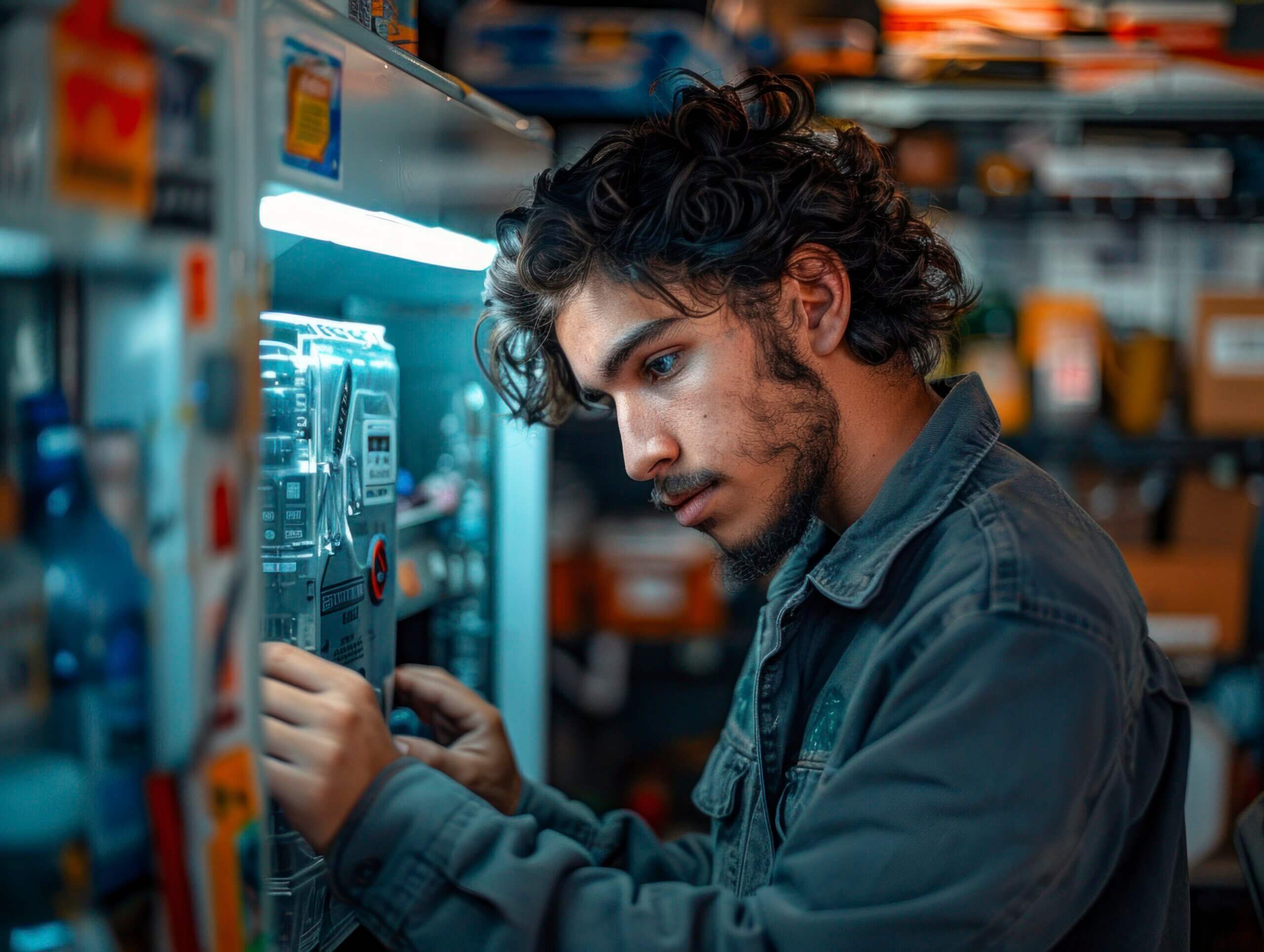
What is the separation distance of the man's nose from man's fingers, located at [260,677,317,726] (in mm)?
406

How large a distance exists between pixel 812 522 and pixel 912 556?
0.30 meters

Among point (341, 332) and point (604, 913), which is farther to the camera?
point (341, 332)

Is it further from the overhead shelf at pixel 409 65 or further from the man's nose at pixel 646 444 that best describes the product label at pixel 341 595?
the overhead shelf at pixel 409 65

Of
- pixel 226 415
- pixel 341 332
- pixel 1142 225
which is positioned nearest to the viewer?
pixel 226 415

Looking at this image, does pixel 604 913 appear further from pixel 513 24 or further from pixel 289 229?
pixel 513 24

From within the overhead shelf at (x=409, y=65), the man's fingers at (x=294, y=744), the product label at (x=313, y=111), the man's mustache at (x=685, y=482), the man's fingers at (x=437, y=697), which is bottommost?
the man's fingers at (x=437, y=697)

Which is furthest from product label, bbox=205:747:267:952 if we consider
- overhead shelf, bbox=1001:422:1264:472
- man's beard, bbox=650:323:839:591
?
overhead shelf, bbox=1001:422:1264:472

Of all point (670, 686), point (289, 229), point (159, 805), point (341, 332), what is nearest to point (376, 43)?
point (289, 229)

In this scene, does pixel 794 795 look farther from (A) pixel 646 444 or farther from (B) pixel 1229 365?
(B) pixel 1229 365

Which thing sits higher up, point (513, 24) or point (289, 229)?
point (513, 24)

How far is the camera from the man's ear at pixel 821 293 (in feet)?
3.79

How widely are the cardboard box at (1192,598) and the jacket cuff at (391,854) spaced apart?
233 centimetres

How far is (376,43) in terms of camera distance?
930 millimetres

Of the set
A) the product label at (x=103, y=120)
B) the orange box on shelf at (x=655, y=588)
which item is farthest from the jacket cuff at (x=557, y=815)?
the orange box on shelf at (x=655, y=588)
